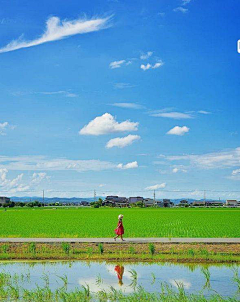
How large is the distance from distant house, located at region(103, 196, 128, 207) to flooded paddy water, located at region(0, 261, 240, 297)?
415ft

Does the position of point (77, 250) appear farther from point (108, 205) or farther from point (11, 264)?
point (108, 205)

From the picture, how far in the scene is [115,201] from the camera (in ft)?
507

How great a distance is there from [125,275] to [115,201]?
13868 centimetres

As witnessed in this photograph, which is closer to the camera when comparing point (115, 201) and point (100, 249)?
point (100, 249)

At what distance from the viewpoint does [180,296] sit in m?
12.7

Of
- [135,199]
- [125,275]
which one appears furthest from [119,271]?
[135,199]

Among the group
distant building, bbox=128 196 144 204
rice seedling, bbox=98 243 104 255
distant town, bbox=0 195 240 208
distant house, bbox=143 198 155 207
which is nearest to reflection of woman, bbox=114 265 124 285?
rice seedling, bbox=98 243 104 255

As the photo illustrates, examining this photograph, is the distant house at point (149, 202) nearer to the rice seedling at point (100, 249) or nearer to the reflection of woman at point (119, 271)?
the rice seedling at point (100, 249)

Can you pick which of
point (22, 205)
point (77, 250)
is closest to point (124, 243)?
point (77, 250)

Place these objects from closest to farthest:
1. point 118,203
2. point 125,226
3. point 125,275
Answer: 1. point 125,275
2. point 125,226
3. point 118,203

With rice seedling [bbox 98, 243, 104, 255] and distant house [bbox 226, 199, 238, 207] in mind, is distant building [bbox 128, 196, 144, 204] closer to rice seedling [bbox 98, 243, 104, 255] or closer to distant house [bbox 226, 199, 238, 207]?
distant house [bbox 226, 199, 238, 207]

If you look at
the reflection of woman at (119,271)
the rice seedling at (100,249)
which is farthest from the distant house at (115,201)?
the reflection of woman at (119,271)

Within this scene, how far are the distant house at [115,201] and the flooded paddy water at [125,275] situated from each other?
126567 millimetres

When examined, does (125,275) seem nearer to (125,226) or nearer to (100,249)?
(100,249)
